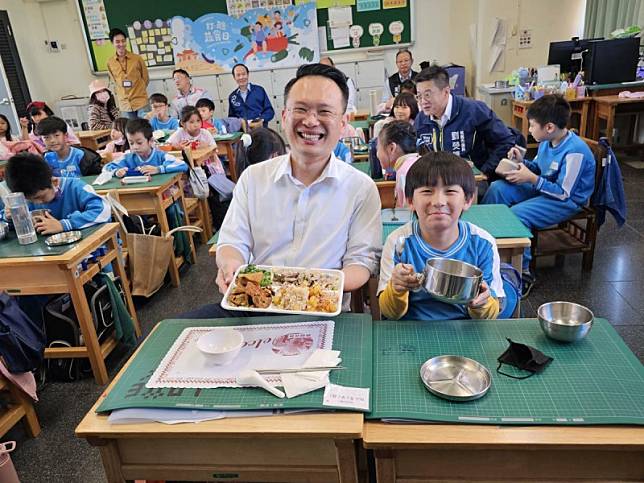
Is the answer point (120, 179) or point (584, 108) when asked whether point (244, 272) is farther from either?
point (584, 108)

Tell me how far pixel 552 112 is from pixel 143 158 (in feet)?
9.79

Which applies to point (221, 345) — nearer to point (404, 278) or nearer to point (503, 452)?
point (404, 278)

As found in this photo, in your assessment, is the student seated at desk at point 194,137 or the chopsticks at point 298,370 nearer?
the chopsticks at point 298,370

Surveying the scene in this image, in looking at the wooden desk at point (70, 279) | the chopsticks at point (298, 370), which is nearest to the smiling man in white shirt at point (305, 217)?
the chopsticks at point (298, 370)

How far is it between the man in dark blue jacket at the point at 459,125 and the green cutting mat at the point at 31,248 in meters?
2.25

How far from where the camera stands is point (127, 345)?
2855 mm

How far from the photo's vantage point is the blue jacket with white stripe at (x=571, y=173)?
2.93 meters

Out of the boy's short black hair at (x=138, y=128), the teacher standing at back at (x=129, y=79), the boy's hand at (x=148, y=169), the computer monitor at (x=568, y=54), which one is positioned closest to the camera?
the boy's hand at (x=148, y=169)

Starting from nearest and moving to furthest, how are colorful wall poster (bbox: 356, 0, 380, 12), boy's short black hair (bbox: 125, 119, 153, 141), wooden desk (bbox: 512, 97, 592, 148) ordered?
boy's short black hair (bbox: 125, 119, 153, 141), wooden desk (bbox: 512, 97, 592, 148), colorful wall poster (bbox: 356, 0, 380, 12)

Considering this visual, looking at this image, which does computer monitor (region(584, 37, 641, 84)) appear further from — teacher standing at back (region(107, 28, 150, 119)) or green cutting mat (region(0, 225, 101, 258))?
teacher standing at back (region(107, 28, 150, 119))

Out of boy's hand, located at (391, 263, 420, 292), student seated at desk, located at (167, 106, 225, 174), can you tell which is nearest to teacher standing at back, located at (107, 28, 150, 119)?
student seated at desk, located at (167, 106, 225, 174)

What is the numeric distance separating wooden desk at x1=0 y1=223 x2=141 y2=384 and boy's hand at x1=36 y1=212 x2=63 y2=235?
0.60 ft

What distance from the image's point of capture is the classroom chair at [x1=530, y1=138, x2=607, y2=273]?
119 inches

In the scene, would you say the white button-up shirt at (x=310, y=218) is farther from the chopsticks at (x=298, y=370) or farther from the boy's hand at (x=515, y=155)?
the boy's hand at (x=515, y=155)
